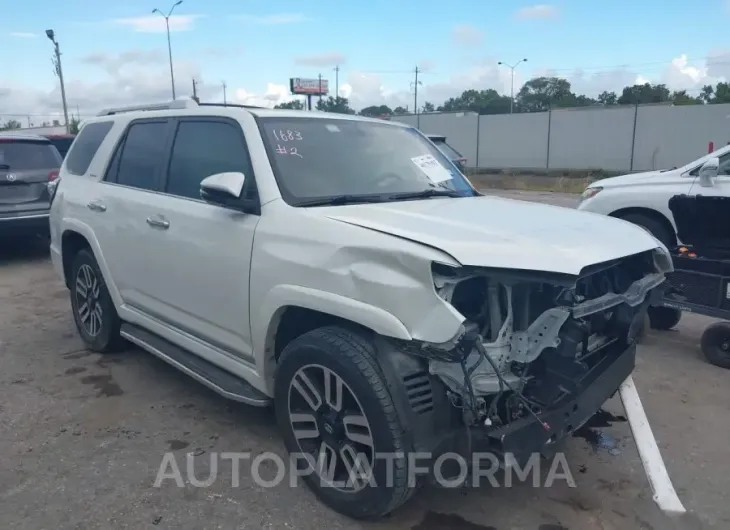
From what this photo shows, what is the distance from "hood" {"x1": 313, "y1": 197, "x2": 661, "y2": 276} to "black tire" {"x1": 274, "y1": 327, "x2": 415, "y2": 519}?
0.55 m

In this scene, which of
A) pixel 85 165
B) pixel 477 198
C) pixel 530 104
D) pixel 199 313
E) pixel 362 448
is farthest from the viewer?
pixel 530 104

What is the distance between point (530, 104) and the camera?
76500mm

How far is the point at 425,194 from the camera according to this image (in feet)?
12.9

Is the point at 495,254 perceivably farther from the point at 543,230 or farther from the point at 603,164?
the point at 603,164

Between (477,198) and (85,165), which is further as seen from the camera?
(85,165)

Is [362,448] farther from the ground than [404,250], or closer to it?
closer to it

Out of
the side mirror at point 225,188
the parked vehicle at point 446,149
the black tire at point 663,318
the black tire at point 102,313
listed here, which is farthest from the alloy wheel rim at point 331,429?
the parked vehicle at point 446,149

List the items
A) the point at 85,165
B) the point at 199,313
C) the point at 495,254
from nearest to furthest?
the point at 495,254 → the point at 199,313 → the point at 85,165

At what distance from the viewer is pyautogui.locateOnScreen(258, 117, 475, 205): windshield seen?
11.7ft

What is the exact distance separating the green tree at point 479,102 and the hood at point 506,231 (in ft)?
230

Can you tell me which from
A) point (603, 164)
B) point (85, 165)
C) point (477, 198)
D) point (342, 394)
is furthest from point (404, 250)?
point (603, 164)

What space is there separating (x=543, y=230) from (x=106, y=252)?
3.27m

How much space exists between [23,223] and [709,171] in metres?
8.59

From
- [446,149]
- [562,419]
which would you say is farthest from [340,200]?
[446,149]
